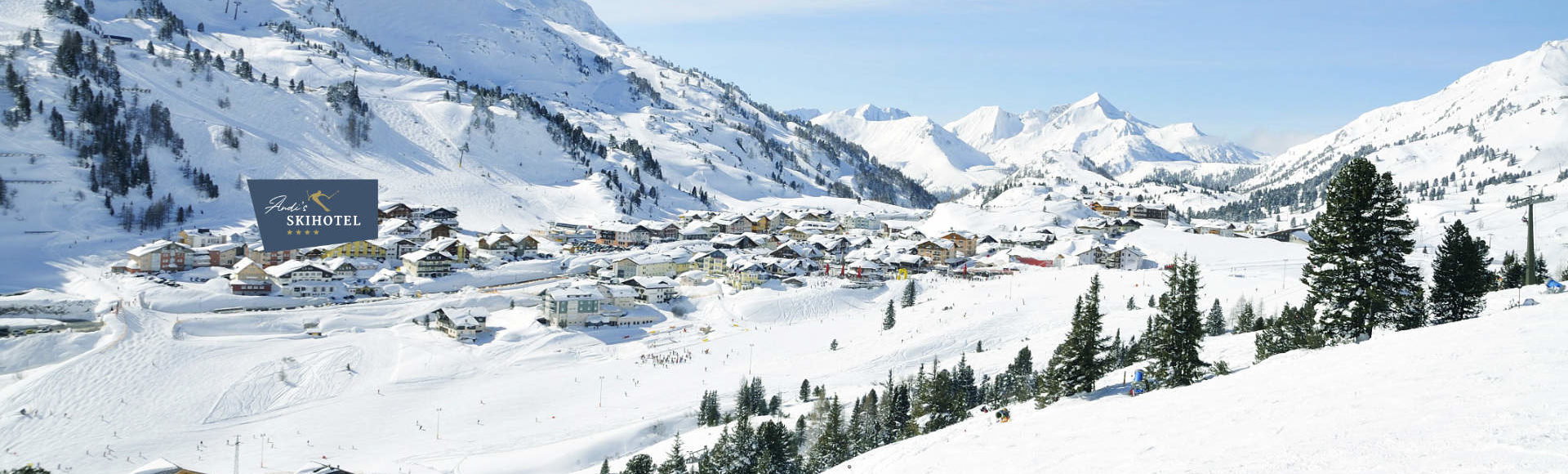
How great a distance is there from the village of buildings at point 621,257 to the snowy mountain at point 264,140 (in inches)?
417

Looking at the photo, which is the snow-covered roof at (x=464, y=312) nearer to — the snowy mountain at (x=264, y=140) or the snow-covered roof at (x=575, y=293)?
the snow-covered roof at (x=575, y=293)

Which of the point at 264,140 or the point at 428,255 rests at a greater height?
the point at 264,140

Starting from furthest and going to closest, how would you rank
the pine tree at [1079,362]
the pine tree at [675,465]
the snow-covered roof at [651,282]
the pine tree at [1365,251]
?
the snow-covered roof at [651,282], the pine tree at [675,465], the pine tree at [1079,362], the pine tree at [1365,251]

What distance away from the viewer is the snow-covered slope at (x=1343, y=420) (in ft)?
34.9

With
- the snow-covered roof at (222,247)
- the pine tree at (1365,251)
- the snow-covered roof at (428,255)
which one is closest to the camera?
the pine tree at (1365,251)

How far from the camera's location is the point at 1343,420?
508 inches

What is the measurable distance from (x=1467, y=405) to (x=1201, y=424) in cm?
398

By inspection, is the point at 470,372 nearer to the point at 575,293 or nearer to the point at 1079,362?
the point at 575,293

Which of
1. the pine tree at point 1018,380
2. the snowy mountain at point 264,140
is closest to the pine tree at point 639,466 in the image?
the pine tree at point 1018,380

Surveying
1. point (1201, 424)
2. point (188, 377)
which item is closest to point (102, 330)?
point (188, 377)

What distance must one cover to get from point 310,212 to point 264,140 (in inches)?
2927

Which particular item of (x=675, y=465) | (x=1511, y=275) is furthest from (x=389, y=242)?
(x=1511, y=275)

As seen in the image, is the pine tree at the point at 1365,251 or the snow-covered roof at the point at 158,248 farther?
the snow-covered roof at the point at 158,248

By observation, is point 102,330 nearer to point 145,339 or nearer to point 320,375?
point 145,339
